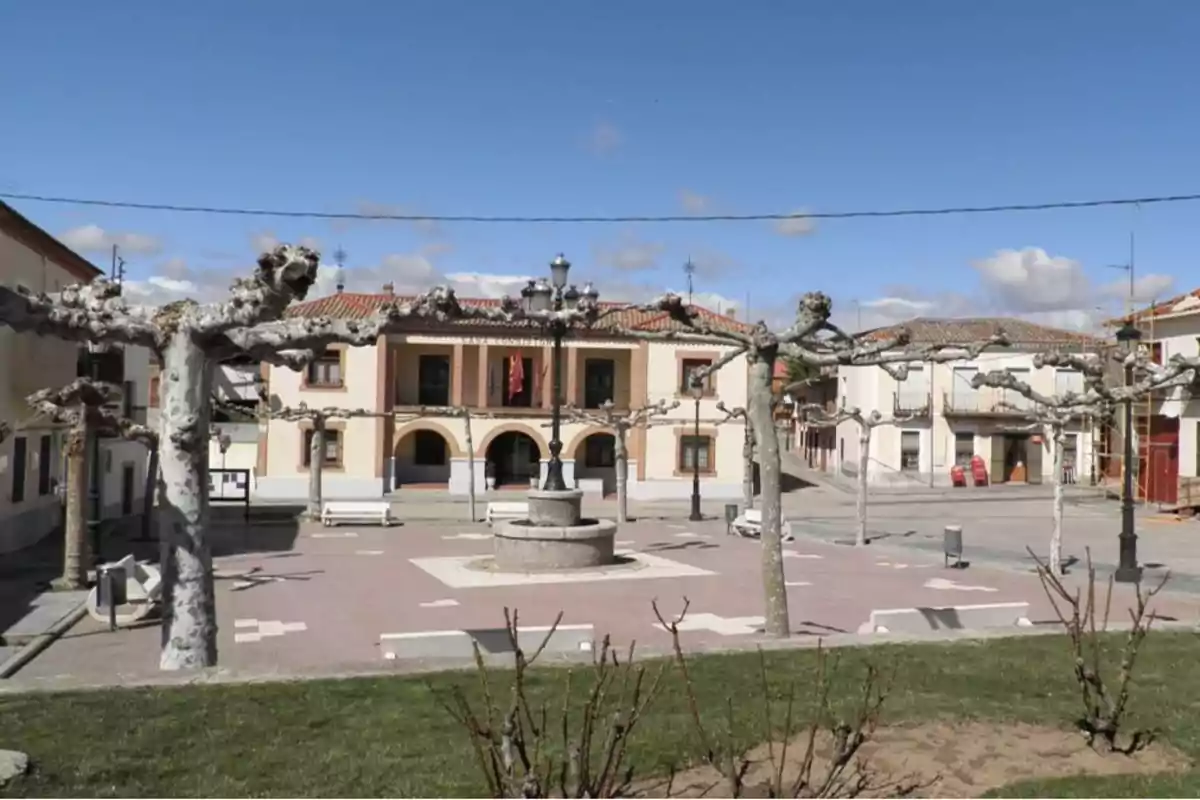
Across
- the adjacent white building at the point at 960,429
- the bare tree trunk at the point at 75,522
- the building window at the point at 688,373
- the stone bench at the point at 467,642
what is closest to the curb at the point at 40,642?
the bare tree trunk at the point at 75,522

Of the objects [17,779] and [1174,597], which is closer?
[17,779]

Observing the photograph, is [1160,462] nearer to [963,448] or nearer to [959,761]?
[963,448]

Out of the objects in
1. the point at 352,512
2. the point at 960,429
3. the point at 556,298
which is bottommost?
the point at 352,512

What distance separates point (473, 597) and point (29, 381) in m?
11.4

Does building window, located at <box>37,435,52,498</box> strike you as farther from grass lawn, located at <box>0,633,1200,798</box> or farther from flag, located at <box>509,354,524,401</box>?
flag, located at <box>509,354,524,401</box>

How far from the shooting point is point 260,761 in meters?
5.65

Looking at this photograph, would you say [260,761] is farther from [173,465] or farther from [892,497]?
[892,497]

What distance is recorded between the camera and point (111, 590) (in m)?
11.9

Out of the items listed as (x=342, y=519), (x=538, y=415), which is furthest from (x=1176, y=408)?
(x=342, y=519)

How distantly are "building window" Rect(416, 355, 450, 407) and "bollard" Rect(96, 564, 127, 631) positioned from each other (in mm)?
28975

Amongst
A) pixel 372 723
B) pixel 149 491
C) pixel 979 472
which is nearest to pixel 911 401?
pixel 979 472

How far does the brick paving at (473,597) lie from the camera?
10.9 metres

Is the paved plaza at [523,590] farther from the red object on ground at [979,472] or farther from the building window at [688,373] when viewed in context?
the red object on ground at [979,472]

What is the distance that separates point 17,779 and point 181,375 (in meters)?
2.99
